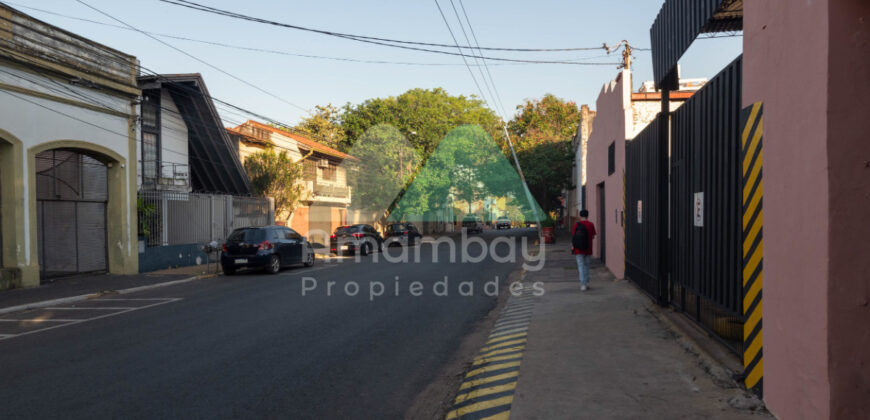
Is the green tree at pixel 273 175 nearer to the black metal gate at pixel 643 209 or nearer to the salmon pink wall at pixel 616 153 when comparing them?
the salmon pink wall at pixel 616 153

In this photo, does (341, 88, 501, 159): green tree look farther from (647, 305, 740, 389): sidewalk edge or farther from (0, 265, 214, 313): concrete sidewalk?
(647, 305, 740, 389): sidewalk edge

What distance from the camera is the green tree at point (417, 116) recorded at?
42.8 m

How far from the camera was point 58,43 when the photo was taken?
1606 centimetres

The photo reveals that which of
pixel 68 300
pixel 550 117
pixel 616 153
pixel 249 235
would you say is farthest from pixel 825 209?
pixel 550 117

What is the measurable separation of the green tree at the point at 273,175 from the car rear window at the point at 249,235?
996cm

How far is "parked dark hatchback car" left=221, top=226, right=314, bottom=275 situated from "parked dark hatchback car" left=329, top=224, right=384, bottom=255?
25.7 ft

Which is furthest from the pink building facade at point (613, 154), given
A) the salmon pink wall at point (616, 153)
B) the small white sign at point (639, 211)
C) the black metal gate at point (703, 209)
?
the black metal gate at point (703, 209)

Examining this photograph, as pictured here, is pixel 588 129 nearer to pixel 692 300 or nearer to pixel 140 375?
pixel 692 300

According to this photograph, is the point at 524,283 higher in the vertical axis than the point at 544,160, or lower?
lower

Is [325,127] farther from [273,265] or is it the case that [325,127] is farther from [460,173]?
[273,265]

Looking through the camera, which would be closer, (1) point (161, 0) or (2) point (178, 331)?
(2) point (178, 331)

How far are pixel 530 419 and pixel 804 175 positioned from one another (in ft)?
8.98

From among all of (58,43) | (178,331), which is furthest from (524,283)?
(58,43)

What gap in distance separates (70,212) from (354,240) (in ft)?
39.7
